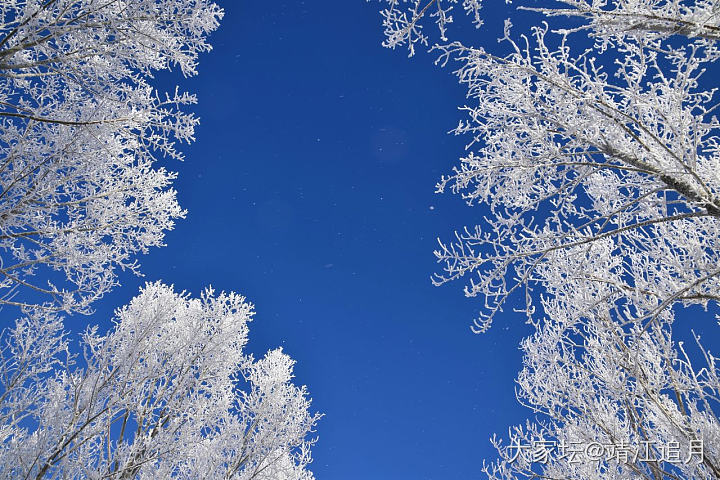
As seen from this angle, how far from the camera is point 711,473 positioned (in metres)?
4.52

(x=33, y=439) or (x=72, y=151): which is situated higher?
(x=72, y=151)

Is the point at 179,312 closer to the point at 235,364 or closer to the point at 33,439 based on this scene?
the point at 235,364

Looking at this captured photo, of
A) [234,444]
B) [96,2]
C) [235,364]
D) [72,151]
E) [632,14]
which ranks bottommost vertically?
[234,444]

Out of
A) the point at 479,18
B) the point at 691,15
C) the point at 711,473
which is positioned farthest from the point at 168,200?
the point at 711,473

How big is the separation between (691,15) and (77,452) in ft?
27.8

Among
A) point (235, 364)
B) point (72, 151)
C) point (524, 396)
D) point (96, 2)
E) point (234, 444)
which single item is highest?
point (96, 2)

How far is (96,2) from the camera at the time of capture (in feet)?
10.9

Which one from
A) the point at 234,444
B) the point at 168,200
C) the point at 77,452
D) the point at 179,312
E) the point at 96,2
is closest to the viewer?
the point at 96,2

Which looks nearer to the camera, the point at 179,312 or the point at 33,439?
the point at 33,439

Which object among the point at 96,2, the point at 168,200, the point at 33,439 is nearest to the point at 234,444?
the point at 33,439

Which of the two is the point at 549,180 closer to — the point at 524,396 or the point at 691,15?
the point at 691,15

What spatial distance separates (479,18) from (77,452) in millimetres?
7707

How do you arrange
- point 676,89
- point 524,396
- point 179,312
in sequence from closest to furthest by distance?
point 676,89, point 524,396, point 179,312

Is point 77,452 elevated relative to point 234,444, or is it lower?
lower
